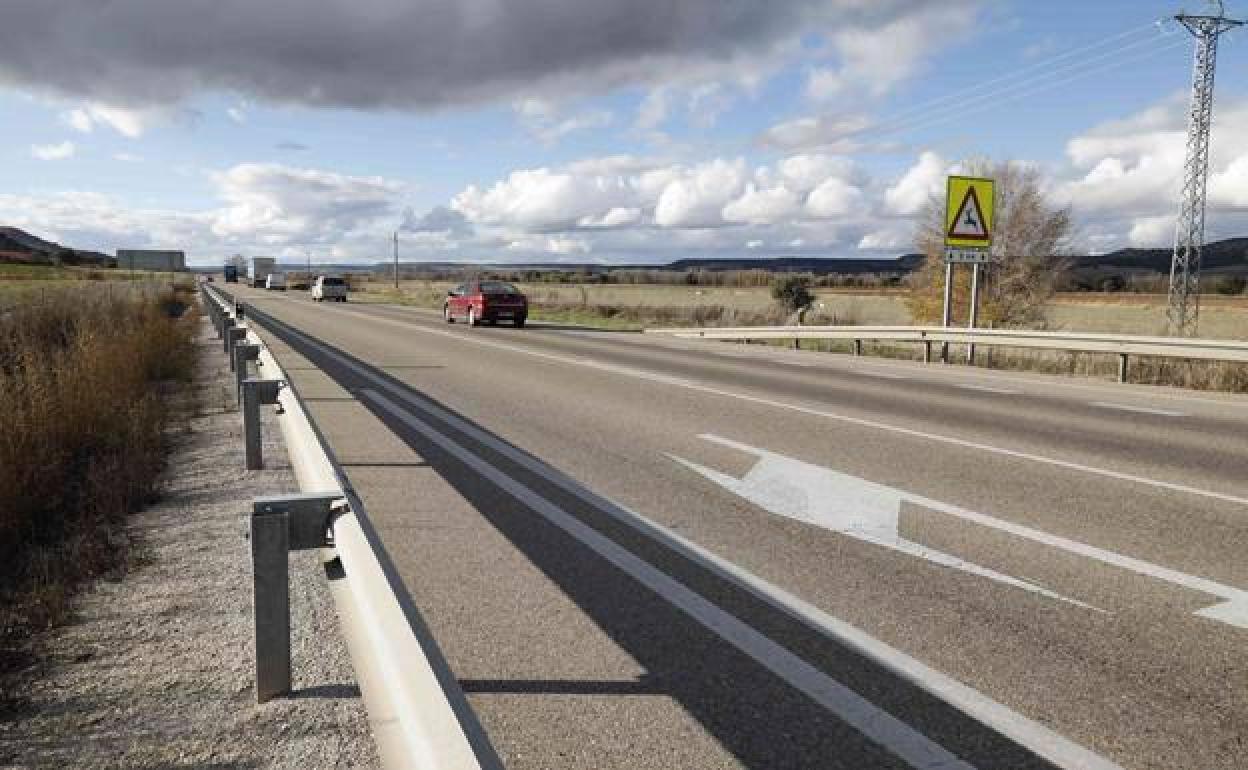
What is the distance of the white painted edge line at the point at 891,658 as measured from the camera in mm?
3072

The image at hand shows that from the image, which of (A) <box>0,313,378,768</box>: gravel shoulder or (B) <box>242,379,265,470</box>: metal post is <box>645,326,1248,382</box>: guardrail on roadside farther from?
(A) <box>0,313,378,768</box>: gravel shoulder

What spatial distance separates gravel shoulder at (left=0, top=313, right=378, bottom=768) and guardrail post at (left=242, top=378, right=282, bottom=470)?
4.87 feet

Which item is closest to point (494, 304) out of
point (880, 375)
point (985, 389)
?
point (880, 375)

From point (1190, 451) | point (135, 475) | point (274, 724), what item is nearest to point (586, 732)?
point (274, 724)

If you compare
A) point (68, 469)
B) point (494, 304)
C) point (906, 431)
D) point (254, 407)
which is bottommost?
point (68, 469)

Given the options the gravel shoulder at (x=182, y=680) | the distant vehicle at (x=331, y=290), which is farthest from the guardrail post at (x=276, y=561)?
the distant vehicle at (x=331, y=290)

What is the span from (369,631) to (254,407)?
531 centimetres

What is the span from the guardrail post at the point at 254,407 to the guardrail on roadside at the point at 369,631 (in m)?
2.78

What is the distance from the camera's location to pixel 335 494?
343 cm

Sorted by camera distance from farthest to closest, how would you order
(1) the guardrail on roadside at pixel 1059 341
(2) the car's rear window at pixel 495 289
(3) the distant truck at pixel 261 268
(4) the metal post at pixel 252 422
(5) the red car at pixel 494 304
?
(3) the distant truck at pixel 261 268
(2) the car's rear window at pixel 495 289
(5) the red car at pixel 494 304
(1) the guardrail on roadside at pixel 1059 341
(4) the metal post at pixel 252 422

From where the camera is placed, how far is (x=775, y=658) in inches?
150

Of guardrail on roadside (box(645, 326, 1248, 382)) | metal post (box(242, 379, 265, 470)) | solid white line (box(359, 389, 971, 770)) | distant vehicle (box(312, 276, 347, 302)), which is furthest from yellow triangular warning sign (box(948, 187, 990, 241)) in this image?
distant vehicle (box(312, 276, 347, 302))

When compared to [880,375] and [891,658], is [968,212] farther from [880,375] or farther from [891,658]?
[891,658]

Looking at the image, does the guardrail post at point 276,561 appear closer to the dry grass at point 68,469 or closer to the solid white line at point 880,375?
the dry grass at point 68,469
